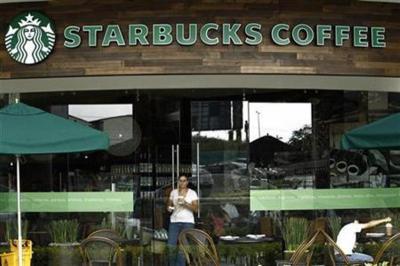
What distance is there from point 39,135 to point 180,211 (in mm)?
3451

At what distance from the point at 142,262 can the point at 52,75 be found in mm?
3097

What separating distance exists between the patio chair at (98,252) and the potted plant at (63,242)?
139cm

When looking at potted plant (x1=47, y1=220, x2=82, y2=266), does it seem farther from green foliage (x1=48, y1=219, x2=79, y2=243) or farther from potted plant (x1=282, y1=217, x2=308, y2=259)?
potted plant (x1=282, y1=217, x2=308, y2=259)

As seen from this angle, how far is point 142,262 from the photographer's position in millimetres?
9984

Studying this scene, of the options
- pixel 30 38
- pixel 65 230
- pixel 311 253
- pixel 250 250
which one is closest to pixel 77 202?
pixel 65 230

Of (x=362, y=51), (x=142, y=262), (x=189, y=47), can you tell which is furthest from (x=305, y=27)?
(x=142, y=262)

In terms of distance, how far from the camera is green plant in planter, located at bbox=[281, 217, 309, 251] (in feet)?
32.6

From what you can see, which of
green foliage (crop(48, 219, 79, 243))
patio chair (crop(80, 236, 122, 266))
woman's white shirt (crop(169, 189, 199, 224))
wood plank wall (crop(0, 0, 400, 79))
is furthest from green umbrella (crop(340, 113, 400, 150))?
green foliage (crop(48, 219, 79, 243))

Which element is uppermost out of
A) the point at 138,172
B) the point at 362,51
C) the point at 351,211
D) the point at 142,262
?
the point at 362,51

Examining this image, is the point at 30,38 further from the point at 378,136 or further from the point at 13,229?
the point at 378,136

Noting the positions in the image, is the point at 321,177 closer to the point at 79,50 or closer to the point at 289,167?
the point at 289,167

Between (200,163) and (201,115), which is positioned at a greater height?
(201,115)

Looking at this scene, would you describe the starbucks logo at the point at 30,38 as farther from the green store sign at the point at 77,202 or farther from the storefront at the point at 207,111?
the green store sign at the point at 77,202

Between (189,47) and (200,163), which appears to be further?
(200,163)
